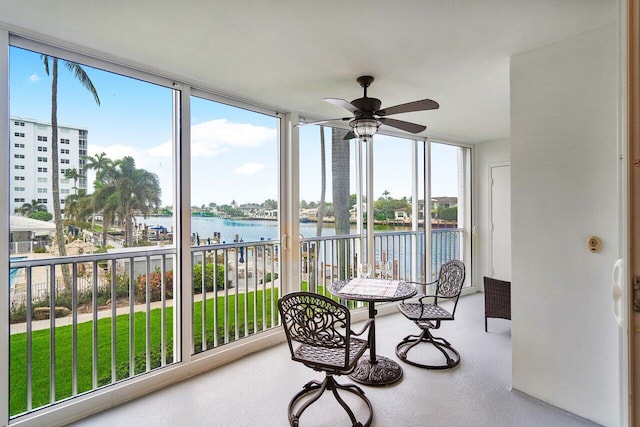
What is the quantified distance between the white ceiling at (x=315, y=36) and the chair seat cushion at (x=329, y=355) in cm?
198

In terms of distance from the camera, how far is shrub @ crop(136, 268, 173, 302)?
2730mm

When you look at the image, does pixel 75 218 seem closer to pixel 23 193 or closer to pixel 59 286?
pixel 23 193

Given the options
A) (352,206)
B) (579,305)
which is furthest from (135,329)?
(579,305)

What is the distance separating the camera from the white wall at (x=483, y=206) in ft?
17.1

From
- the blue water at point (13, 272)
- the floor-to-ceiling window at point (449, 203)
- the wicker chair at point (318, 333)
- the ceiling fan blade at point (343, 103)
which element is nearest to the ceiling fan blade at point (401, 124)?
the ceiling fan blade at point (343, 103)

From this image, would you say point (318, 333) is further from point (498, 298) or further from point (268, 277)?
point (498, 298)

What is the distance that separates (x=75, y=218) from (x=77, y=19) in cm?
128

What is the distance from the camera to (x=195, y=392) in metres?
2.48

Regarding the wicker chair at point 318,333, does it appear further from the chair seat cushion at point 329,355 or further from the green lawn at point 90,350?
the green lawn at point 90,350

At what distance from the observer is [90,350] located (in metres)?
2.64

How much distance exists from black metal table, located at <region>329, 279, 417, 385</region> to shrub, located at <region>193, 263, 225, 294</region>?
119cm

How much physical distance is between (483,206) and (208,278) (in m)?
4.39

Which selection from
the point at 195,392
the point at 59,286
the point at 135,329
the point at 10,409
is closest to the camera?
the point at 10,409

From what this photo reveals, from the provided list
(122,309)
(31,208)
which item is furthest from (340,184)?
(31,208)
